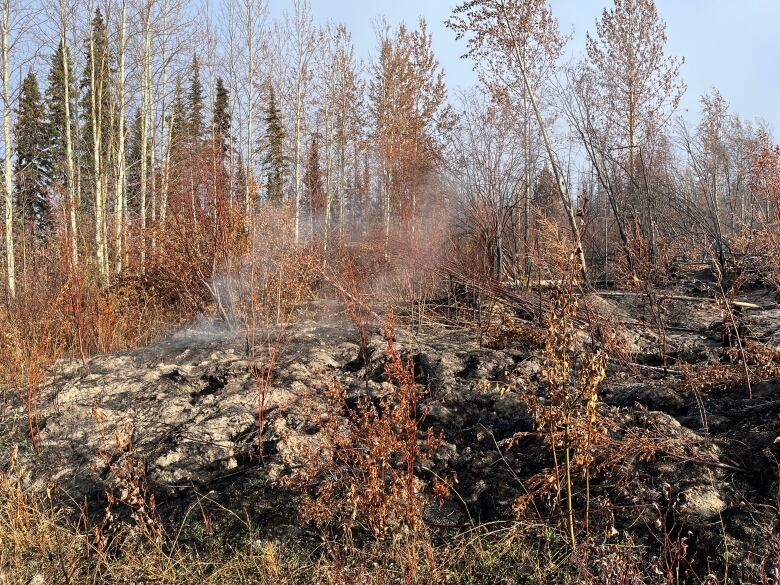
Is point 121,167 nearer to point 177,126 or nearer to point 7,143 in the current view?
point 7,143

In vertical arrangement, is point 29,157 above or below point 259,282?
above

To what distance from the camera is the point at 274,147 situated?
21.0 m

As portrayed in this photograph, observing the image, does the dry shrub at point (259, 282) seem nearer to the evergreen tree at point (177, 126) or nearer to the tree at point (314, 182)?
the evergreen tree at point (177, 126)

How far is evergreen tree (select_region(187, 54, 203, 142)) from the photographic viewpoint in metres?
15.7

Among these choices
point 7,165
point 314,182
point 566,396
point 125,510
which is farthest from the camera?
point 314,182

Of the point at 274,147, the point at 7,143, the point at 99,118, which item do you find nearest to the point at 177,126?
the point at 274,147

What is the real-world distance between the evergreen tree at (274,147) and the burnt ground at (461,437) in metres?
12.3

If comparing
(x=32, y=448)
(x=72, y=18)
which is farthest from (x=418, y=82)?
(x=32, y=448)

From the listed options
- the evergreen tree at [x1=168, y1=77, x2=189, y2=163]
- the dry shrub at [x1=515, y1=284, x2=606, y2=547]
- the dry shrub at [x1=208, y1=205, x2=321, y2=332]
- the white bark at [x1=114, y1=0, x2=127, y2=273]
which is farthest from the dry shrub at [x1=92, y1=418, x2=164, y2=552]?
the evergreen tree at [x1=168, y1=77, x2=189, y2=163]

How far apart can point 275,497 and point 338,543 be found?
0.48 m

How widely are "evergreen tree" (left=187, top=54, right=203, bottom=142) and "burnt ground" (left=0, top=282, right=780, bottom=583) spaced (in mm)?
12288

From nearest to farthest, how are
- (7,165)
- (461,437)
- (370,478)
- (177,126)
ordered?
(370,478), (461,437), (7,165), (177,126)

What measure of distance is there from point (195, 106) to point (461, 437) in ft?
56.3

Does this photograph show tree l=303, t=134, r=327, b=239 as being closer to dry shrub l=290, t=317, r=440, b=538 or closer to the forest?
the forest
